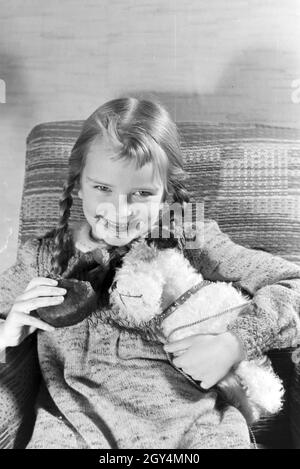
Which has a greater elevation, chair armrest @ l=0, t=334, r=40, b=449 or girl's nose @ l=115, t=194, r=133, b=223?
girl's nose @ l=115, t=194, r=133, b=223

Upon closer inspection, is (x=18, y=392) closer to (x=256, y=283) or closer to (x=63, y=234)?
(x=63, y=234)

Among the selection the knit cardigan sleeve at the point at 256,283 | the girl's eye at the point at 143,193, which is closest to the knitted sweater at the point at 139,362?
the knit cardigan sleeve at the point at 256,283

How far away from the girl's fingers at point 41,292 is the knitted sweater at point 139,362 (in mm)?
56

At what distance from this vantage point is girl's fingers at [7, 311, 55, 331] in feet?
2.78

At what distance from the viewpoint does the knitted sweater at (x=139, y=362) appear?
77 cm

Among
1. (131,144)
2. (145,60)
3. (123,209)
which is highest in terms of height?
(145,60)

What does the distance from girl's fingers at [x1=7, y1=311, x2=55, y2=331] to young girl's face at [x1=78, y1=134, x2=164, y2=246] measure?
0.17 metres

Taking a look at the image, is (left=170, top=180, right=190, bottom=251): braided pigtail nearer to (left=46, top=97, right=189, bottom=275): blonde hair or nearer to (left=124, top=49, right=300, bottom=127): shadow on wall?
(left=46, top=97, right=189, bottom=275): blonde hair

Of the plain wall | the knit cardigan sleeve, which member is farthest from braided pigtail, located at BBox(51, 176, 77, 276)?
the knit cardigan sleeve

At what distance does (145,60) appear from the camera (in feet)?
3.24

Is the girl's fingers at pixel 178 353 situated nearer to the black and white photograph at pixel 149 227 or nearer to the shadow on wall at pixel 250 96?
the black and white photograph at pixel 149 227

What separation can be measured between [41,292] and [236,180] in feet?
1.34

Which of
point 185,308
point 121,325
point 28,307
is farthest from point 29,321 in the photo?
point 185,308

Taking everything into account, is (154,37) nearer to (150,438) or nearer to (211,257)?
(211,257)
